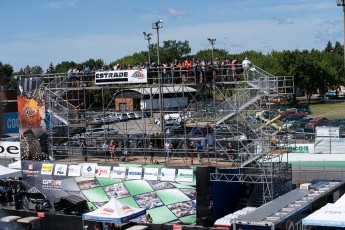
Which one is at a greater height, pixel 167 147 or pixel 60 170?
pixel 167 147

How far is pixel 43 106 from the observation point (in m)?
29.3

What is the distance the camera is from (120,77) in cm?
2738

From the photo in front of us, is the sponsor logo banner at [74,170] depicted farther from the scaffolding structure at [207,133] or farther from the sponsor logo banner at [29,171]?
the sponsor logo banner at [29,171]

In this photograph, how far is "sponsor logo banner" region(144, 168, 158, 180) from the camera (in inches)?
978

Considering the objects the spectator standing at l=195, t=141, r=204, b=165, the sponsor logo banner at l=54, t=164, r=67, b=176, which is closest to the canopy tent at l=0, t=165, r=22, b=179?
the sponsor logo banner at l=54, t=164, r=67, b=176

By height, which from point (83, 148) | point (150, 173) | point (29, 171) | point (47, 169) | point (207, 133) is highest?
point (207, 133)

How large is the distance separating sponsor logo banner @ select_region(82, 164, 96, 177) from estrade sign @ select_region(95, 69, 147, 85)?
4.31 metres

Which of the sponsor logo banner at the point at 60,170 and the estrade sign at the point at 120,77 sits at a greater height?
the estrade sign at the point at 120,77

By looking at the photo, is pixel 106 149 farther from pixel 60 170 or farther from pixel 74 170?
pixel 60 170

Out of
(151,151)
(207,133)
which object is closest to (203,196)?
(151,151)

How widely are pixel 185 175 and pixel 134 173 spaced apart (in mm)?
2747

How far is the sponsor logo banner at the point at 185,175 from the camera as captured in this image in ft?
78.3

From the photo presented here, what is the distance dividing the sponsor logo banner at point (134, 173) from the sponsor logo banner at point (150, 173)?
0.29 meters

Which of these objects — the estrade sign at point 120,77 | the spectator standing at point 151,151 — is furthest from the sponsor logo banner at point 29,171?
the spectator standing at point 151,151
